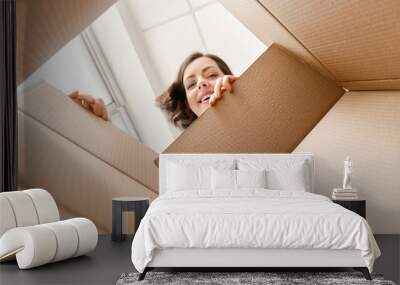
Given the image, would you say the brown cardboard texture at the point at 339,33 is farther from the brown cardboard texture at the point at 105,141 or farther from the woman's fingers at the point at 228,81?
the brown cardboard texture at the point at 105,141

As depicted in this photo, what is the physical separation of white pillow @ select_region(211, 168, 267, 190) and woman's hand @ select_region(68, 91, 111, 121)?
1.48 metres

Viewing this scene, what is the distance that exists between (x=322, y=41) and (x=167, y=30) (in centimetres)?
166

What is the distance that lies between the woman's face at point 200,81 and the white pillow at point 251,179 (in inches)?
38.3

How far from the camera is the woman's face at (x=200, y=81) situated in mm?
6793

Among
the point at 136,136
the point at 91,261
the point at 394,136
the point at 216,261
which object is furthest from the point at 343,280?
the point at 136,136

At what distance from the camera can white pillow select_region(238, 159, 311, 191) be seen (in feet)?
20.5

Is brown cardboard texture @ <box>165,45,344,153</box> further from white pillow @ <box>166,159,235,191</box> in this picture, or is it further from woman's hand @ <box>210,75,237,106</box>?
white pillow @ <box>166,159,235,191</box>

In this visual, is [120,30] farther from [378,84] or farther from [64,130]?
[378,84]

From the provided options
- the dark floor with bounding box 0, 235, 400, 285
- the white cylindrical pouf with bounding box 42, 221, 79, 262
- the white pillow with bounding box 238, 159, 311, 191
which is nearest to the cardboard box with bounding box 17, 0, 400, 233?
the white pillow with bounding box 238, 159, 311, 191

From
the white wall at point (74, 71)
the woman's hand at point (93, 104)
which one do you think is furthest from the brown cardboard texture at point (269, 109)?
the white wall at point (74, 71)

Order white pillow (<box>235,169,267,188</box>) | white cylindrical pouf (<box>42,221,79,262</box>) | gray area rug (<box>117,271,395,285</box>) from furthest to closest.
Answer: white pillow (<box>235,169,267,188</box>)
white cylindrical pouf (<box>42,221,79,262</box>)
gray area rug (<box>117,271,395,285</box>)

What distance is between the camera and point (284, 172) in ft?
20.7

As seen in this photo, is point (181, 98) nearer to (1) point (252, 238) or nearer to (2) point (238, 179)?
(2) point (238, 179)

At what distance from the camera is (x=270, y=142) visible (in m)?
6.81
